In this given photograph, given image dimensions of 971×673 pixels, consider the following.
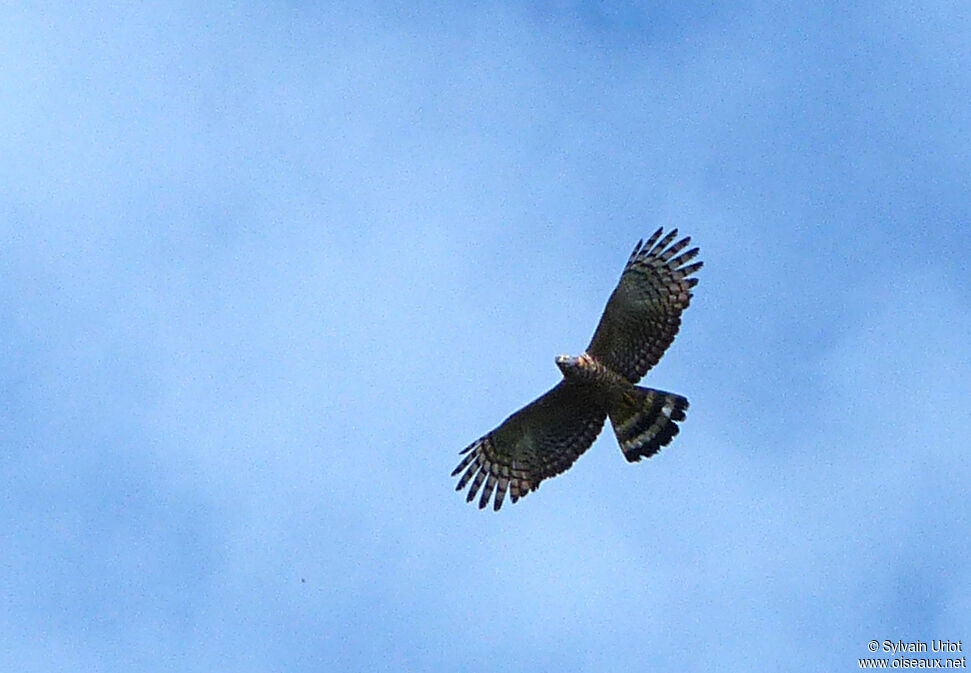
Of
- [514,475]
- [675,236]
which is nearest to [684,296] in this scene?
[675,236]

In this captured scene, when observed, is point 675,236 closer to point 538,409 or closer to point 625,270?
point 625,270

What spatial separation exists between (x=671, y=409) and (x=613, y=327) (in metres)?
1.46

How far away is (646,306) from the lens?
34.6m

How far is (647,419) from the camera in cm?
3494

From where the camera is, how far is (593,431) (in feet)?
117

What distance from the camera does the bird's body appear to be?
34.6 meters

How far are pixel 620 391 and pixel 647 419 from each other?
0.58 meters

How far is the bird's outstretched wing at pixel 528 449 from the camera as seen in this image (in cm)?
3544

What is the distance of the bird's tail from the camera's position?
34.8 m

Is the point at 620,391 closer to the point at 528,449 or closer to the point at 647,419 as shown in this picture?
the point at 647,419

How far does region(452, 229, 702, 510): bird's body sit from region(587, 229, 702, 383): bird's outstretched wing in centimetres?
1

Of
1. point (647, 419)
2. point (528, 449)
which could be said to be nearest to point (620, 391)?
point (647, 419)

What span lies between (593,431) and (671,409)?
146 centimetres

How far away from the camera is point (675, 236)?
34750mm
